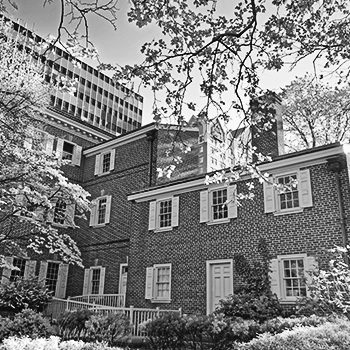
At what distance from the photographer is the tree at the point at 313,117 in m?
25.2

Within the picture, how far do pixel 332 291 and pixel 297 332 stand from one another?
18.7 ft

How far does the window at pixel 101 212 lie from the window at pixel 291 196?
1021cm

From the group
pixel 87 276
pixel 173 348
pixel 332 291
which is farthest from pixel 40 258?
pixel 332 291

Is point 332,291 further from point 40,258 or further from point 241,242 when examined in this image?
point 40,258

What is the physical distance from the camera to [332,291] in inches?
428

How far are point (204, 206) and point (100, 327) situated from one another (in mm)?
6903

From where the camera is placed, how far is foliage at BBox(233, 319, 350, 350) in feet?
17.1

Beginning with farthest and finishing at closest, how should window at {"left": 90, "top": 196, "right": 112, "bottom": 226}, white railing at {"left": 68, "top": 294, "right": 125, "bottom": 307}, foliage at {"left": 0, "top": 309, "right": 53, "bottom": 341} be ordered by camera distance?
window at {"left": 90, "top": 196, "right": 112, "bottom": 226}
white railing at {"left": 68, "top": 294, "right": 125, "bottom": 307}
foliage at {"left": 0, "top": 309, "right": 53, "bottom": 341}

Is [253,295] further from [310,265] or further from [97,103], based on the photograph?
[97,103]

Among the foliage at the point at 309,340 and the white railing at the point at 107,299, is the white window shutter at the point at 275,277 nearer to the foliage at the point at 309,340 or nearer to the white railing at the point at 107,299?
the foliage at the point at 309,340

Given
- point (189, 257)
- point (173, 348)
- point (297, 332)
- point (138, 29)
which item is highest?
point (138, 29)

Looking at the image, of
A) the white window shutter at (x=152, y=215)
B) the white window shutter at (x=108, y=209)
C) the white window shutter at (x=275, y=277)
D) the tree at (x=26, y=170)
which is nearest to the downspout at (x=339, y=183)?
the white window shutter at (x=275, y=277)

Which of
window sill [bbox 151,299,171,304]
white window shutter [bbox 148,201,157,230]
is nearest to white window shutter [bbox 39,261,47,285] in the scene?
white window shutter [bbox 148,201,157,230]

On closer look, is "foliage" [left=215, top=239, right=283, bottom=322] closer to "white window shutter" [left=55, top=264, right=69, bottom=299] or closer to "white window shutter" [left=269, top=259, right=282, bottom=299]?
"white window shutter" [left=269, top=259, right=282, bottom=299]
